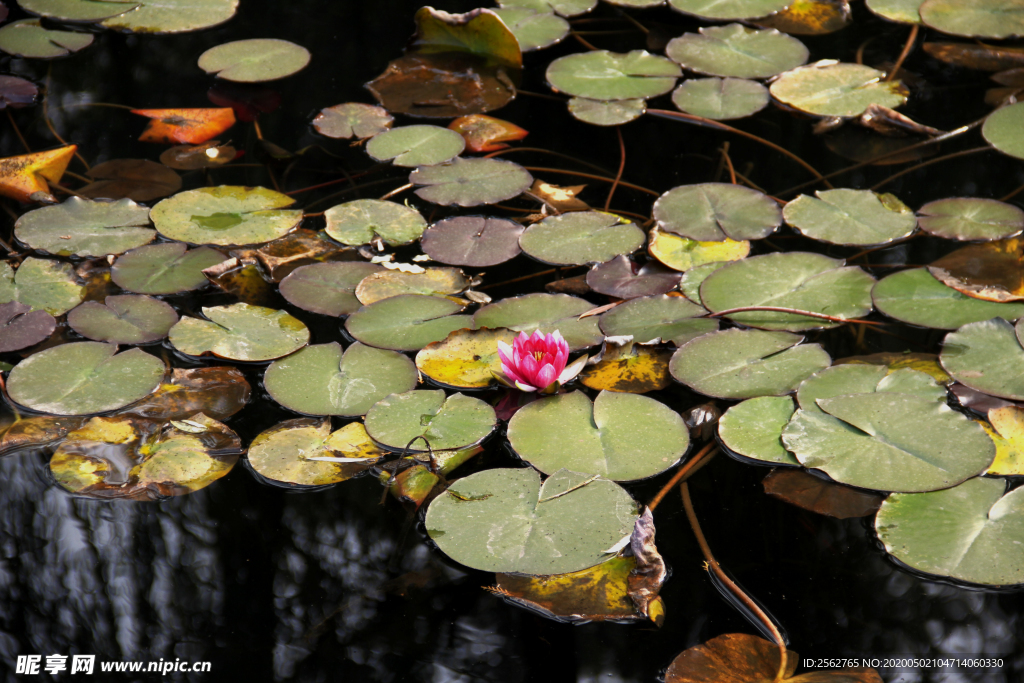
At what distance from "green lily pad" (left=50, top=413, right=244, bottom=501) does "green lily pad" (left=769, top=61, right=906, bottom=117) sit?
8.34 feet

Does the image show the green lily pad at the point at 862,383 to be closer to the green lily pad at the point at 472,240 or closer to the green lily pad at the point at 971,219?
the green lily pad at the point at 971,219

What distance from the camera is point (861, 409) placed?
1797 millimetres

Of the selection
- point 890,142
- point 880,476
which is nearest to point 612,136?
point 890,142

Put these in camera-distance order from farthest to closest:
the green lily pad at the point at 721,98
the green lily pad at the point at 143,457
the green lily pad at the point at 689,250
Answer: the green lily pad at the point at 721,98
the green lily pad at the point at 689,250
the green lily pad at the point at 143,457

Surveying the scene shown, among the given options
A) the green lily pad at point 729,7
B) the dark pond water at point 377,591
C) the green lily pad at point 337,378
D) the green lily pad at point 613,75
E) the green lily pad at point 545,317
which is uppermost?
the green lily pad at point 729,7

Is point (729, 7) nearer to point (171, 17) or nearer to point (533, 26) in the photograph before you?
point (533, 26)

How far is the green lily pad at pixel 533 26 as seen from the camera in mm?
3590

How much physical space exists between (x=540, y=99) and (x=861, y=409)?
2.04 metres

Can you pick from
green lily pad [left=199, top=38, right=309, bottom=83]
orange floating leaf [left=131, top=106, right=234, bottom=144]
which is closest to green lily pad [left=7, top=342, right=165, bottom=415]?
orange floating leaf [left=131, top=106, right=234, bottom=144]

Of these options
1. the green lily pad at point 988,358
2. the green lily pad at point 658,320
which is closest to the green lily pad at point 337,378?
the green lily pad at point 658,320

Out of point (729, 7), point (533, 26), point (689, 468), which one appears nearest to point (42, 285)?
point (689, 468)

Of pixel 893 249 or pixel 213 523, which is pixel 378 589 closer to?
pixel 213 523

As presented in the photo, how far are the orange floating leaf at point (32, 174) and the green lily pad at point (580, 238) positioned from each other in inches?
67.8

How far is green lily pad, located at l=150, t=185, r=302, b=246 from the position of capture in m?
2.50
